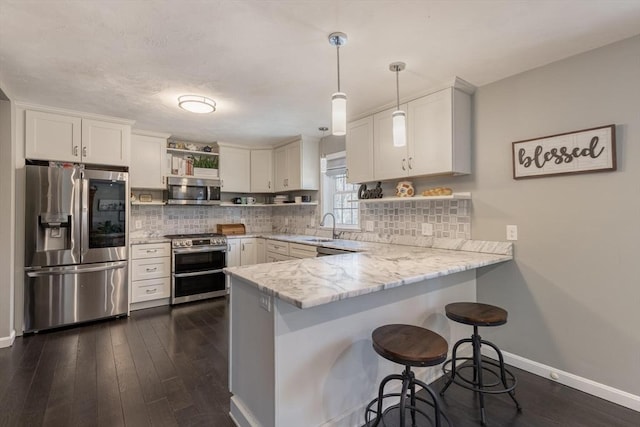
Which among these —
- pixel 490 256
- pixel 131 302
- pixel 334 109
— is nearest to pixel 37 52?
pixel 334 109

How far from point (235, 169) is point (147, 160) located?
1.25m

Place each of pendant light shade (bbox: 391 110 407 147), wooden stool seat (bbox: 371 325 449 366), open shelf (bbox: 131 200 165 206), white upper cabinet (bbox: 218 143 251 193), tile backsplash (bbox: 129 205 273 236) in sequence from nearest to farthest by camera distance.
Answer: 1. wooden stool seat (bbox: 371 325 449 366)
2. pendant light shade (bbox: 391 110 407 147)
3. open shelf (bbox: 131 200 165 206)
4. tile backsplash (bbox: 129 205 273 236)
5. white upper cabinet (bbox: 218 143 251 193)

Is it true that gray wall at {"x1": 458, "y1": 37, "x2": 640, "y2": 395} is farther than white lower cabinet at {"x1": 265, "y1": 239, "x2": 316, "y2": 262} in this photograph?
No

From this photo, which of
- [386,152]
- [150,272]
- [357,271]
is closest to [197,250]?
[150,272]

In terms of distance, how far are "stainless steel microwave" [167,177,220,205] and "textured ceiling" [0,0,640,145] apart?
1.43 meters

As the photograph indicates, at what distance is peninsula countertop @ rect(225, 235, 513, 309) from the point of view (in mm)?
1408

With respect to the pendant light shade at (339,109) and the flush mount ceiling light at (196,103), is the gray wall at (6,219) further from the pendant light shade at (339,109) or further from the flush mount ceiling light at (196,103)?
the pendant light shade at (339,109)

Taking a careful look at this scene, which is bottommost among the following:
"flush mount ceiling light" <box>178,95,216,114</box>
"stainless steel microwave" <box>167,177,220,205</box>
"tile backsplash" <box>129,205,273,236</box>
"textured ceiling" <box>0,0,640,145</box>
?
"tile backsplash" <box>129,205,273,236</box>

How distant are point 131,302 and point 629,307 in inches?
186

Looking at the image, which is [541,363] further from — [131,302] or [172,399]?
[131,302]

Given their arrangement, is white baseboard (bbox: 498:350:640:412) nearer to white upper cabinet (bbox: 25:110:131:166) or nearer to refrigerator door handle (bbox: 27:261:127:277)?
refrigerator door handle (bbox: 27:261:127:277)

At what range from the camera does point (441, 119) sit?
2.62m

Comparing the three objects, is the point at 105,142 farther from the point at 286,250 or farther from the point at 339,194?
the point at 339,194

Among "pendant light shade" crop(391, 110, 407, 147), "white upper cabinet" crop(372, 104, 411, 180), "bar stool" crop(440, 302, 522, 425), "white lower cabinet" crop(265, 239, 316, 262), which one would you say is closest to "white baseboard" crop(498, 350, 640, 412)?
"bar stool" crop(440, 302, 522, 425)
